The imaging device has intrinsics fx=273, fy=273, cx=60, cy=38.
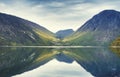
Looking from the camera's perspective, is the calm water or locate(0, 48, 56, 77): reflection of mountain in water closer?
the calm water

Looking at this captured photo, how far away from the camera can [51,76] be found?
49469 millimetres

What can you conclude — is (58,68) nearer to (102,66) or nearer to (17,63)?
(102,66)

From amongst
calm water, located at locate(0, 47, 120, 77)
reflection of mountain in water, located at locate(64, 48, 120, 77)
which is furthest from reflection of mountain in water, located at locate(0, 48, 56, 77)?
reflection of mountain in water, located at locate(64, 48, 120, 77)

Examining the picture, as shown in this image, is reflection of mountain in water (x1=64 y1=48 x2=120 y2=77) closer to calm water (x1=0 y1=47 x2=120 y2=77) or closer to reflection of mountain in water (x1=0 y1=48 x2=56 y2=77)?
calm water (x1=0 y1=47 x2=120 y2=77)

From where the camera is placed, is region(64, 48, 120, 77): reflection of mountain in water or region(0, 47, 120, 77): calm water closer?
region(0, 47, 120, 77): calm water

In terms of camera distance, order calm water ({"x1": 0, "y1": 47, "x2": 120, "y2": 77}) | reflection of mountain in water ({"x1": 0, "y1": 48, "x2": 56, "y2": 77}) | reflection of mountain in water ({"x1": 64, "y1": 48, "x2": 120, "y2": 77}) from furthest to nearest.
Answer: reflection of mountain in water ({"x1": 0, "y1": 48, "x2": 56, "y2": 77}) → reflection of mountain in water ({"x1": 64, "y1": 48, "x2": 120, "y2": 77}) → calm water ({"x1": 0, "y1": 47, "x2": 120, "y2": 77})

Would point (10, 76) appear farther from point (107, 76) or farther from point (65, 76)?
point (107, 76)

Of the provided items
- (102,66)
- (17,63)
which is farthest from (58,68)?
(17,63)

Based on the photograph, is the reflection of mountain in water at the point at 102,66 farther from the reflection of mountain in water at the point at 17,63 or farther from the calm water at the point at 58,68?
the reflection of mountain in water at the point at 17,63

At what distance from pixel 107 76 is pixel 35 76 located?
42.3 feet

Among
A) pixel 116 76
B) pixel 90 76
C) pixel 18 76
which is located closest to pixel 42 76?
pixel 18 76

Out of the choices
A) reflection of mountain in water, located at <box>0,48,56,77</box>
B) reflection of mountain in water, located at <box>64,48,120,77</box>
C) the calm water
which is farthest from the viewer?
reflection of mountain in water, located at <box>0,48,56,77</box>

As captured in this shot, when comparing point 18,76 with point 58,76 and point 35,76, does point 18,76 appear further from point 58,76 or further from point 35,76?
point 58,76

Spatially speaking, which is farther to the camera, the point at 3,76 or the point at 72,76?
the point at 72,76
